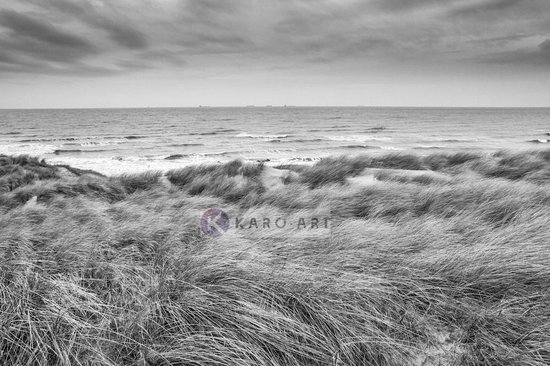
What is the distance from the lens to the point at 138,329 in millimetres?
→ 2160

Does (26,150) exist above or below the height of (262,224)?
below

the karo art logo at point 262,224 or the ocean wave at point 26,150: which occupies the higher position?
the karo art logo at point 262,224

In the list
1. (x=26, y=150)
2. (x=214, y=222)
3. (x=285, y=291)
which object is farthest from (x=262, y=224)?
(x=26, y=150)

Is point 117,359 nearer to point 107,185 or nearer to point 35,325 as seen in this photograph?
point 35,325

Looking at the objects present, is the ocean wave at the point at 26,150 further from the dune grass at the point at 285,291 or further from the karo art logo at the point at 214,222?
the karo art logo at the point at 214,222

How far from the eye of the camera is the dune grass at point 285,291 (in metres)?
2.04

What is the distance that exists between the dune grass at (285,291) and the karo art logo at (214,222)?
0.16m

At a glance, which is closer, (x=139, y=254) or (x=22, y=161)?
(x=139, y=254)

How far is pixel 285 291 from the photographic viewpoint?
2.58 m

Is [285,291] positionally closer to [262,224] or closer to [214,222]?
[262,224]

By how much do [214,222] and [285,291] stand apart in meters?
2.73

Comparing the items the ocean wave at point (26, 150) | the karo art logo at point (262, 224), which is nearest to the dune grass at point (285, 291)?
the karo art logo at point (262, 224)

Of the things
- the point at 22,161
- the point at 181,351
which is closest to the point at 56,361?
the point at 181,351

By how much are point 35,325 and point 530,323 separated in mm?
3226
